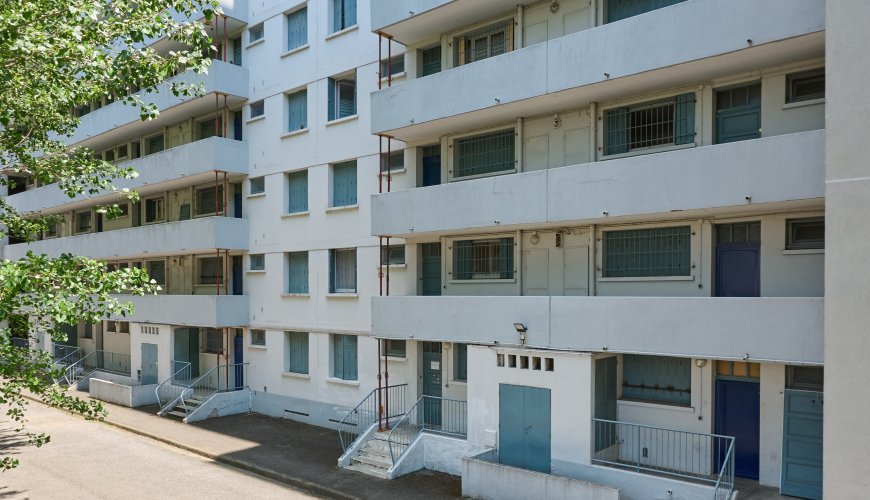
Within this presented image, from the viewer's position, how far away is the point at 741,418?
12336mm

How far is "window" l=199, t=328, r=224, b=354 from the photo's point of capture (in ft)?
81.3

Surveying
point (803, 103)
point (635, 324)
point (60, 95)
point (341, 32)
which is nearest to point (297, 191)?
point (341, 32)

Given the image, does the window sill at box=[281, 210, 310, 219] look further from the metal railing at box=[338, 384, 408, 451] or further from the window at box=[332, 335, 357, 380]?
the metal railing at box=[338, 384, 408, 451]

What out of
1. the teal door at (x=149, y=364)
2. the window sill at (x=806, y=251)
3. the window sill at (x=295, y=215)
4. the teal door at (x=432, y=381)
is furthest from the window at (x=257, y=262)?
the window sill at (x=806, y=251)

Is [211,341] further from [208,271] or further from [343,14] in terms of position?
[343,14]

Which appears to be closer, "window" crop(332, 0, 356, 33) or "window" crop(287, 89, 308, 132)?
"window" crop(332, 0, 356, 33)

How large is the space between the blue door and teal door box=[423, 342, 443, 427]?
7.07 metres

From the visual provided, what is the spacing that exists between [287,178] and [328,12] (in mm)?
5565

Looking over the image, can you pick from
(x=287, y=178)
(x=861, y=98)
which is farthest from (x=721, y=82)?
(x=287, y=178)

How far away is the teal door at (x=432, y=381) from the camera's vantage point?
17203 millimetres

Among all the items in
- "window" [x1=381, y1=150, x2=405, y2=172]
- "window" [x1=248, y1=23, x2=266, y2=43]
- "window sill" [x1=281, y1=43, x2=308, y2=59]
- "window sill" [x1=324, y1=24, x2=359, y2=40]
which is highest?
"window" [x1=248, y1=23, x2=266, y2=43]

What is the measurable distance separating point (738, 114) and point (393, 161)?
368 inches

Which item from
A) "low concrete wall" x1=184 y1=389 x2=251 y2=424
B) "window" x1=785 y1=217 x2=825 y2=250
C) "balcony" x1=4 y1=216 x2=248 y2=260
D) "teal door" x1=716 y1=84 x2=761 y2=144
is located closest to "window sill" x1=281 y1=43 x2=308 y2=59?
"balcony" x1=4 y1=216 x2=248 y2=260

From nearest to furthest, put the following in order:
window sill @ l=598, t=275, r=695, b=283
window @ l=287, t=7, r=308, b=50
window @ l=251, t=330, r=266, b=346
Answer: window sill @ l=598, t=275, r=695, b=283 < window @ l=287, t=7, r=308, b=50 < window @ l=251, t=330, r=266, b=346
